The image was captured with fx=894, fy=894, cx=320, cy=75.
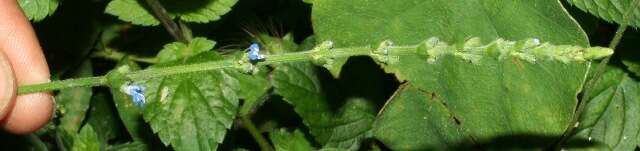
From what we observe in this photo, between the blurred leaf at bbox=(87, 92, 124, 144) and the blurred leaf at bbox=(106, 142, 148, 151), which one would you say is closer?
the blurred leaf at bbox=(106, 142, 148, 151)

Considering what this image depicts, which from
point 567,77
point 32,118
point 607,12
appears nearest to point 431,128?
point 567,77

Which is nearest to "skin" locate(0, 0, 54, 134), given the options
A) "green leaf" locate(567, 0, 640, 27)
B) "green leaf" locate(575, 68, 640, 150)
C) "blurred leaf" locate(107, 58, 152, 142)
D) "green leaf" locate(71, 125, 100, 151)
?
"green leaf" locate(71, 125, 100, 151)

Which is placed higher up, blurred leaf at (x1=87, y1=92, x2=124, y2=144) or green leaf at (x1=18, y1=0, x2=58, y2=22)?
green leaf at (x1=18, y1=0, x2=58, y2=22)

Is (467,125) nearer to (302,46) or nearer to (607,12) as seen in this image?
(607,12)

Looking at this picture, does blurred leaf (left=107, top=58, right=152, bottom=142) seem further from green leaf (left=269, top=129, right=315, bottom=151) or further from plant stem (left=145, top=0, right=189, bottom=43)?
green leaf (left=269, top=129, right=315, bottom=151)

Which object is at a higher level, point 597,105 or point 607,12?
point 607,12

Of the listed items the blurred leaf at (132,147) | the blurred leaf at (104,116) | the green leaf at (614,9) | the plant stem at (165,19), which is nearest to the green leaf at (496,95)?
the green leaf at (614,9)

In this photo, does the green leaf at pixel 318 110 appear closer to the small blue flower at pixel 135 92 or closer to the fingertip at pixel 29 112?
the fingertip at pixel 29 112
